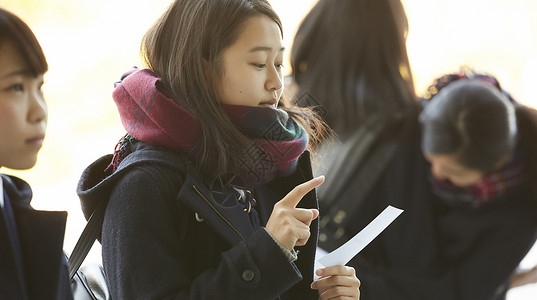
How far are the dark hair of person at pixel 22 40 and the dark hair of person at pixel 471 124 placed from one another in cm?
155

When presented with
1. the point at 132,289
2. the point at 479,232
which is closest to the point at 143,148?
the point at 132,289

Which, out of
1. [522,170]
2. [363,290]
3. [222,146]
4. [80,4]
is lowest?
[363,290]

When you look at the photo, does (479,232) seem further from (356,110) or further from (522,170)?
(356,110)

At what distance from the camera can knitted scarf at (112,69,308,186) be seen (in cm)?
97

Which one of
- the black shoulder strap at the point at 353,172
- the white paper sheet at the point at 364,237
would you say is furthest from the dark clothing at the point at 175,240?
the black shoulder strap at the point at 353,172

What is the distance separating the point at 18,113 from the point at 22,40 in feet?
0.27

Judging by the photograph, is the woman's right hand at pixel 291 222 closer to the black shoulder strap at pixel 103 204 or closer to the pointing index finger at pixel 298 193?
the pointing index finger at pixel 298 193

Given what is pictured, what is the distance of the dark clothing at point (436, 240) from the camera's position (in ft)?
7.36

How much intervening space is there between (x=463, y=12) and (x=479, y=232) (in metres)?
1.21

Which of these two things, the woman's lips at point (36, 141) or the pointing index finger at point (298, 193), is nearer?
the woman's lips at point (36, 141)

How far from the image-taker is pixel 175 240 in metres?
0.96

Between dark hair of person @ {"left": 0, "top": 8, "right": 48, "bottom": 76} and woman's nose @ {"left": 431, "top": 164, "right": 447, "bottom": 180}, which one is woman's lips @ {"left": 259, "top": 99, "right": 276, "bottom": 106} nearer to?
dark hair of person @ {"left": 0, "top": 8, "right": 48, "bottom": 76}

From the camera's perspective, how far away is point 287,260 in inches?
37.0

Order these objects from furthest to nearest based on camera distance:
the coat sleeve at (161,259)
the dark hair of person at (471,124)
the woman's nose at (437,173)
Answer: the woman's nose at (437,173) < the dark hair of person at (471,124) < the coat sleeve at (161,259)
